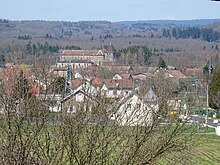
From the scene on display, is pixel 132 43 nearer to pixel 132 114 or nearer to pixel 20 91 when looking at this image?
pixel 20 91

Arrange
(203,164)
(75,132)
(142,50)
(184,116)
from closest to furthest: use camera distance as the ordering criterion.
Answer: (75,132)
(184,116)
(203,164)
(142,50)

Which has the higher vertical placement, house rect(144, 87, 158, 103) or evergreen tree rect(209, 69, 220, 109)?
house rect(144, 87, 158, 103)

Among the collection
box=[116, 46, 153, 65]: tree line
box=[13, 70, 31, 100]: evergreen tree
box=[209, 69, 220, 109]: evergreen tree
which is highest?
box=[13, 70, 31, 100]: evergreen tree

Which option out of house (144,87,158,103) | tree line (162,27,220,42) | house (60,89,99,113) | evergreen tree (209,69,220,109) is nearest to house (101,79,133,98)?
house (60,89,99,113)

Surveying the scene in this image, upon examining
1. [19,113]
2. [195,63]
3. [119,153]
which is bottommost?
[195,63]

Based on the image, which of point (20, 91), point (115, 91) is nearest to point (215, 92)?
point (115, 91)

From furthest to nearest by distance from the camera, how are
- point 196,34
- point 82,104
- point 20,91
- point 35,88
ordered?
point 196,34, point 35,88, point 20,91, point 82,104

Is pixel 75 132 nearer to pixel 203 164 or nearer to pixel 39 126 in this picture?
pixel 39 126

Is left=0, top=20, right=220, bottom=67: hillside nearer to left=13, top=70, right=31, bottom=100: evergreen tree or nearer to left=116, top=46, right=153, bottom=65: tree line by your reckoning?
left=116, top=46, right=153, bottom=65: tree line

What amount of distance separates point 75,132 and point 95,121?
0.28 m

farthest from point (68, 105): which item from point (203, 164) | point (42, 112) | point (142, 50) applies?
point (142, 50)

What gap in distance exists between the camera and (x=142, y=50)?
75.0 metres

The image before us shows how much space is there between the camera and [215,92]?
31.3 metres

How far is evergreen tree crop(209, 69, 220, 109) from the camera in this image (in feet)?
100
